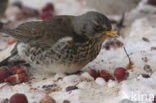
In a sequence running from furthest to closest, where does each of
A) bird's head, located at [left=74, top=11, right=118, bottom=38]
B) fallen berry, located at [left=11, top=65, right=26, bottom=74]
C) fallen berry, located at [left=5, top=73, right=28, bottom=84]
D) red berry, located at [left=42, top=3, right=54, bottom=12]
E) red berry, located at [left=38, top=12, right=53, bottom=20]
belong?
red berry, located at [left=42, top=3, right=54, bottom=12] → red berry, located at [left=38, top=12, right=53, bottom=20] → fallen berry, located at [left=11, top=65, right=26, bottom=74] → fallen berry, located at [left=5, top=73, right=28, bottom=84] → bird's head, located at [left=74, top=11, right=118, bottom=38]

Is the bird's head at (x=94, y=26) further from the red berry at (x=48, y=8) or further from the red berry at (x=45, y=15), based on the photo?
the red berry at (x=48, y=8)

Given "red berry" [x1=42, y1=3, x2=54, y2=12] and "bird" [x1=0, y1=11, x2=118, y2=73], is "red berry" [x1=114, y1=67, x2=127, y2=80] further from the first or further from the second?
"red berry" [x1=42, y1=3, x2=54, y2=12]

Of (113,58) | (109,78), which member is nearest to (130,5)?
(113,58)

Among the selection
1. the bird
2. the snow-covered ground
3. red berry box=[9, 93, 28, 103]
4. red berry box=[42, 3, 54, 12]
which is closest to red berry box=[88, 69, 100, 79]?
the snow-covered ground

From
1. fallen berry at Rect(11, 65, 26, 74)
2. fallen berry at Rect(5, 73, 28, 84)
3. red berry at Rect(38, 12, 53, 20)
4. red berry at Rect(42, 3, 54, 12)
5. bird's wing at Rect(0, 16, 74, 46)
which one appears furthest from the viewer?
red berry at Rect(42, 3, 54, 12)

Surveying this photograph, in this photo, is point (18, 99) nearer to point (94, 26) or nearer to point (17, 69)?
point (17, 69)

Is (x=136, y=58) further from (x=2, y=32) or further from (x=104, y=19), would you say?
(x=2, y=32)

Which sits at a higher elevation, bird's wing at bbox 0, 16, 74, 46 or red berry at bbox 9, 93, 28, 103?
bird's wing at bbox 0, 16, 74, 46
